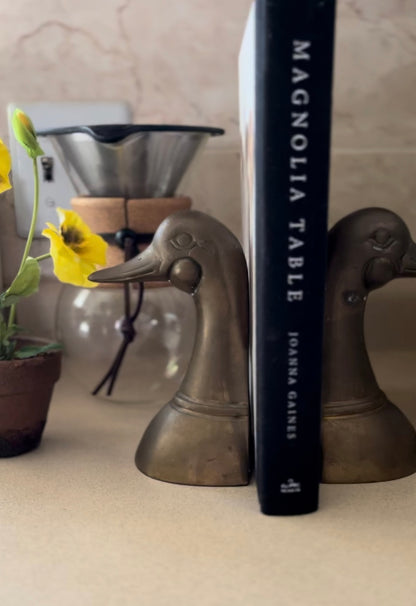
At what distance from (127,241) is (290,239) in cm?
23

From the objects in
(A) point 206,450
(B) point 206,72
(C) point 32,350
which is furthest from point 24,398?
(B) point 206,72

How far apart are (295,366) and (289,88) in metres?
0.17

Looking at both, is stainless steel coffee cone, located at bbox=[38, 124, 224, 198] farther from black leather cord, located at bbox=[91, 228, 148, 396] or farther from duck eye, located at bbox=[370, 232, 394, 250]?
duck eye, located at bbox=[370, 232, 394, 250]

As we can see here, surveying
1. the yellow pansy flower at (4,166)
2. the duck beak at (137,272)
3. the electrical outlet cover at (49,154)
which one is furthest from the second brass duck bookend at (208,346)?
the electrical outlet cover at (49,154)

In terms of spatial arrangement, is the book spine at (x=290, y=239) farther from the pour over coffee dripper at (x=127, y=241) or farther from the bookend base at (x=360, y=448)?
the pour over coffee dripper at (x=127, y=241)

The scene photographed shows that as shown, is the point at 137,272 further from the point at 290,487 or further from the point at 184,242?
the point at 290,487

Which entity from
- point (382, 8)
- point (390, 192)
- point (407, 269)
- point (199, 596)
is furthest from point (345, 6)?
point (199, 596)

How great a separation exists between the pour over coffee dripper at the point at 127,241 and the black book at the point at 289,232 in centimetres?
19

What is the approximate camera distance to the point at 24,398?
1.79ft

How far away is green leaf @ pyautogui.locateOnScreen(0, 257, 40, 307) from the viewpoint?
21.5 inches

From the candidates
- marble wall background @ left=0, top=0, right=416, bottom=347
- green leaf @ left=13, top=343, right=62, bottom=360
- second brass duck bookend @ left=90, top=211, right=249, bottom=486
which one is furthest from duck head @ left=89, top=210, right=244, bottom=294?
marble wall background @ left=0, top=0, right=416, bottom=347

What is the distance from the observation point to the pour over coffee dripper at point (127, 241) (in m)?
0.63

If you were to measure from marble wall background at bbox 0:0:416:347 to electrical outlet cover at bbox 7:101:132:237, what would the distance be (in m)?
0.01

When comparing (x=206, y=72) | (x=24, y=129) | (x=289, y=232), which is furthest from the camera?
(x=206, y=72)
